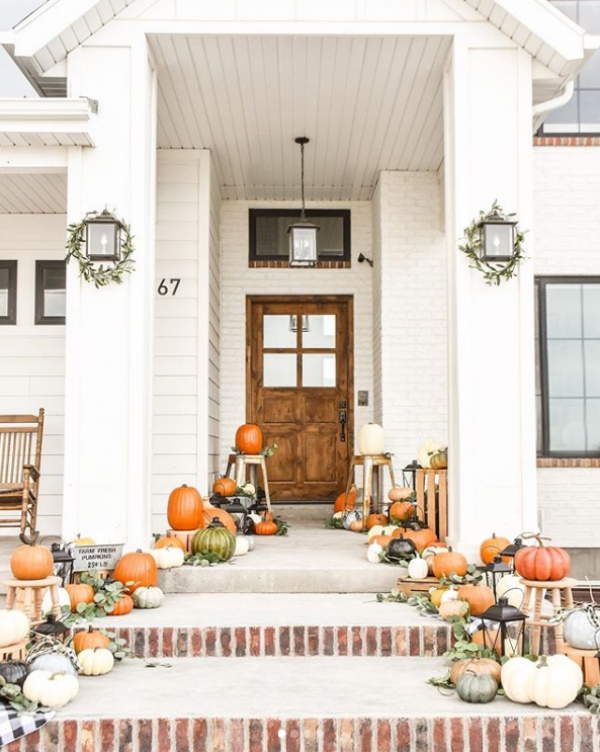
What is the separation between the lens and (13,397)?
287 inches

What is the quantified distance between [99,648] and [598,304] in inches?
232

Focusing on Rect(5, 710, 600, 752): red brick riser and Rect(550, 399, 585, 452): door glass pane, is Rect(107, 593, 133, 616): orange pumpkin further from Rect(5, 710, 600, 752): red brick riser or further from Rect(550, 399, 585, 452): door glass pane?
Rect(550, 399, 585, 452): door glass pane

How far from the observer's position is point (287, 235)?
885 centimetres

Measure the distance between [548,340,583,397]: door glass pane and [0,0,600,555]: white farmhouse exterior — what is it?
27.9 inches

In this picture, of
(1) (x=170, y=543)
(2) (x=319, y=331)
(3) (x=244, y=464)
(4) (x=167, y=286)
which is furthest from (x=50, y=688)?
(2) (x=319, y=331)

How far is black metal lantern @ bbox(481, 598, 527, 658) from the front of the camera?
3.68 m

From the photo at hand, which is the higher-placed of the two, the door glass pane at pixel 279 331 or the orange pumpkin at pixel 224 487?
the door glass pane at pixel 279 331

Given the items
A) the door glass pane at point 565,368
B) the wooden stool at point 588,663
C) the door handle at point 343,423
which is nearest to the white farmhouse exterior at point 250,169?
the door glass pane at point 565,368

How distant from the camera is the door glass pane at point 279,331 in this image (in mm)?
8852

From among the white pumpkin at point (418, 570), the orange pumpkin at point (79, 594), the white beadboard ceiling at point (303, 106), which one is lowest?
the orange pumpkin at point (79, 594)

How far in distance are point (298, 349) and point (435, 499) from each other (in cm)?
337

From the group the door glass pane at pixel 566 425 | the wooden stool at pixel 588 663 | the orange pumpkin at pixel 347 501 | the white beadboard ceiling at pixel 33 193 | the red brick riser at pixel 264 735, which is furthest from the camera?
the door glass pane at pixel 566 425

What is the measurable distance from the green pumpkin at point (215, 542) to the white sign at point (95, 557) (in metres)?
0.57

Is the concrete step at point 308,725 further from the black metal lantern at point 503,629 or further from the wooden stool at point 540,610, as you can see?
the wooden stool at point 540,610
